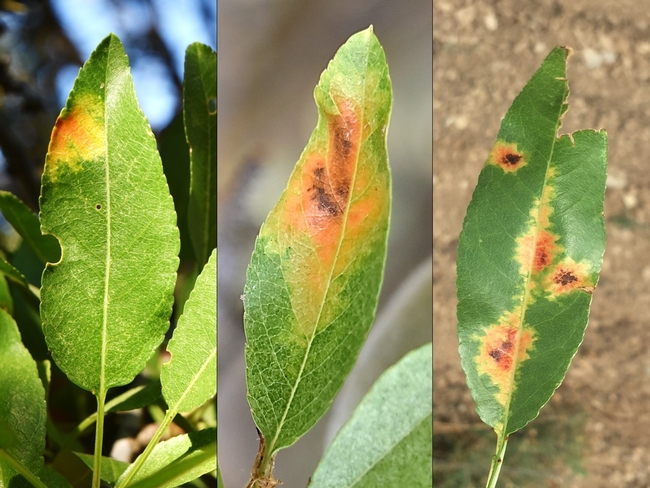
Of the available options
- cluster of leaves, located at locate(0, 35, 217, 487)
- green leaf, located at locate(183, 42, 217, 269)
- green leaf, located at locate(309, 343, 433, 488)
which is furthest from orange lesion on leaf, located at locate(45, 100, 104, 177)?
green leaf, located at locate(309, 343, 433, 488)

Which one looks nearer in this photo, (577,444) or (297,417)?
(297,417)

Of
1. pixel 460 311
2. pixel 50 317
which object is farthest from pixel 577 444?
pixel 50 317

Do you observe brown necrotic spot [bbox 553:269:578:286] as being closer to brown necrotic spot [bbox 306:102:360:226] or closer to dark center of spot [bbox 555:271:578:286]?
dark center of spot [bbox 555:271:578:286]

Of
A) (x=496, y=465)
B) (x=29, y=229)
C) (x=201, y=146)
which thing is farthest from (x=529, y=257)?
(x=29, y=229)

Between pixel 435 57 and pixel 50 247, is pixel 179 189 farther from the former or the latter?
pixel 435 57

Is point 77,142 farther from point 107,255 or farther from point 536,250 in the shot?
point 536,250

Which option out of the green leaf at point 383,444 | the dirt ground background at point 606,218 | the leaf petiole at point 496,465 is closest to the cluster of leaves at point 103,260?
the green leaf at point 383,444
